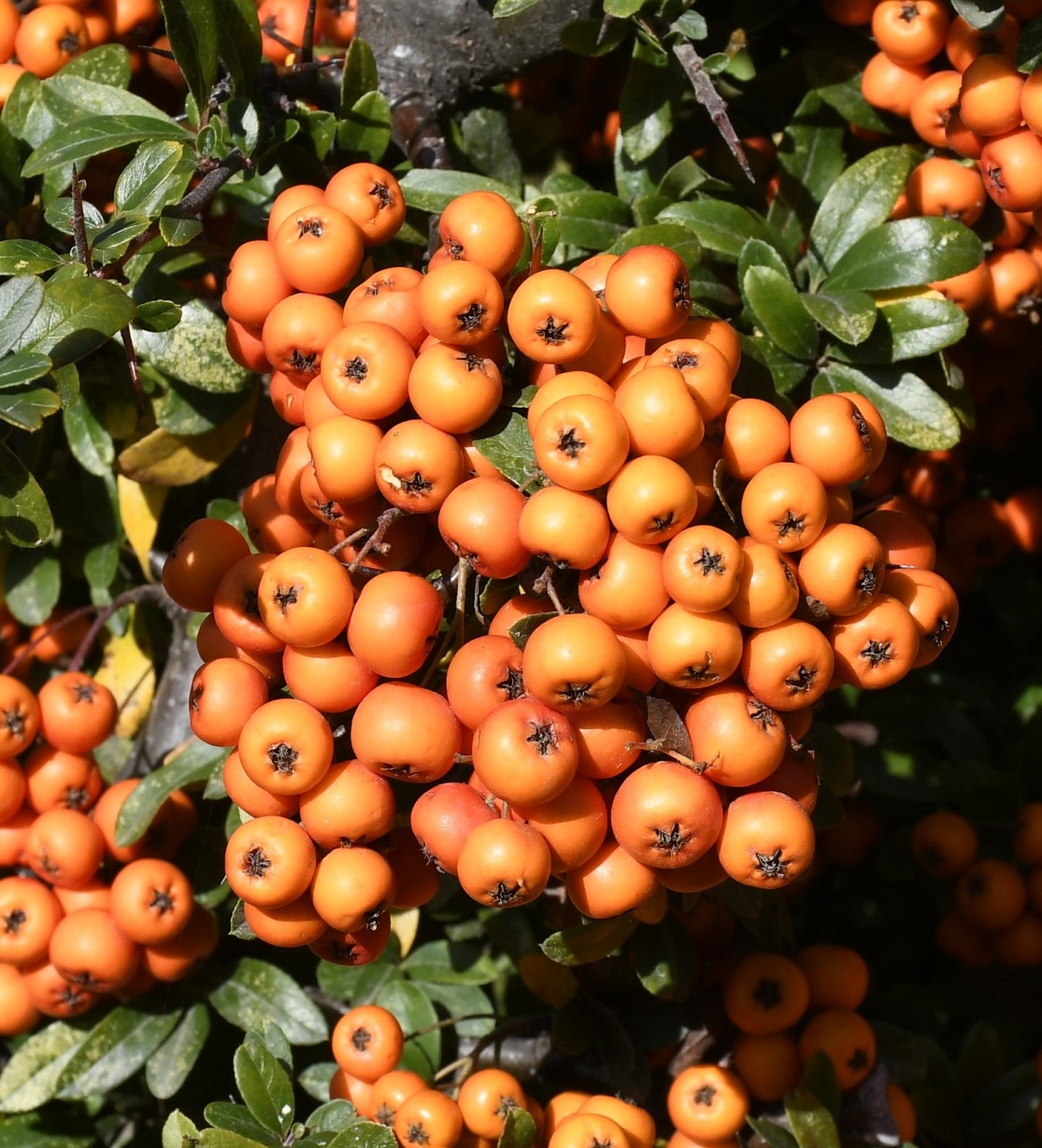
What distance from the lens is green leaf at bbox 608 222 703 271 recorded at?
95.7 inches

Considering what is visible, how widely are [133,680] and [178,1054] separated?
102 centimetres

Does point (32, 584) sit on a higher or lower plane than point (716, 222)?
lower

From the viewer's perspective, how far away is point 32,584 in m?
3.23

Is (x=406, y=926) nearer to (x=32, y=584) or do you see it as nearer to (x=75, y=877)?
(x=75, y=877)

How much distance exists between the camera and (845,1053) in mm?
2693

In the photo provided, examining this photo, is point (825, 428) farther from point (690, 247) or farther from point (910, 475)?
point (910, 475)

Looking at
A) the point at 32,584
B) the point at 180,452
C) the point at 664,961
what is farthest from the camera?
the point at 32,584

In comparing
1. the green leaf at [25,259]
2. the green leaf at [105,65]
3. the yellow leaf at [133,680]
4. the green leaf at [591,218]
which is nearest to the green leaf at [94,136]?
the green leaf at [25,259]

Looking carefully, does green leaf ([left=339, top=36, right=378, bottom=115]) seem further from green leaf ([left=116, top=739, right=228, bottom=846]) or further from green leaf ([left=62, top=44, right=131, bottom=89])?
green leaf ([left=116, top=739, right=228, bottom=846])

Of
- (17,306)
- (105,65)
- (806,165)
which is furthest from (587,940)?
(105,65)

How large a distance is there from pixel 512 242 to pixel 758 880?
3.72 ft

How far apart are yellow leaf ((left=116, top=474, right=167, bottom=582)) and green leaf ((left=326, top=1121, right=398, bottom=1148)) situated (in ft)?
5.28

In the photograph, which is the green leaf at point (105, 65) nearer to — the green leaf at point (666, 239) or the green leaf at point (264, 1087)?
the green leaf at point (666, 239)

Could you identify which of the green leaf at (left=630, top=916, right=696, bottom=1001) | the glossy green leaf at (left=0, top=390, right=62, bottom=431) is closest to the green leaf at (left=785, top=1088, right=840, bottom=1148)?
the green leaf at (left=630, top=916, right=696, bottom=1001)
